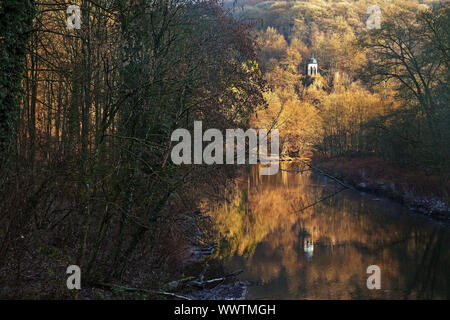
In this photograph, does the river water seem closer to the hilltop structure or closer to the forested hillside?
the forested hillside

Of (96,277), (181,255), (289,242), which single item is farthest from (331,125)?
(96,277)

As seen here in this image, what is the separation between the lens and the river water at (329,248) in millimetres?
11008

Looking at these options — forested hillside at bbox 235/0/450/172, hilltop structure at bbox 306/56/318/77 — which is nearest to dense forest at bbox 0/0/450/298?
forested hillside at bbox 235/0/450/172

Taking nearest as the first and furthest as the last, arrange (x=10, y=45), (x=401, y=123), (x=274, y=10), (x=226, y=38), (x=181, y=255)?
(x=10, y=45) < (x=226, y=38) < (x=181, y=255) < (x=401, y=123) < (x=274, y=10)

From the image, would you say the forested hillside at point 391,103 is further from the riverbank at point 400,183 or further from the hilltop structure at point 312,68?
the hilltop structure at point 312,68

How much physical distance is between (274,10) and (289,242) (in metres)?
128

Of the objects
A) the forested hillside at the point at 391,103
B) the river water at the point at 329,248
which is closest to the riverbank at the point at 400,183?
the forested hillside at the point at 391,103

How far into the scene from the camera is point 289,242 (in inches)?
605

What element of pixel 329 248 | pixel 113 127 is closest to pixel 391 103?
pixel 329 248

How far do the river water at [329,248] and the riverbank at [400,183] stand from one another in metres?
0.94

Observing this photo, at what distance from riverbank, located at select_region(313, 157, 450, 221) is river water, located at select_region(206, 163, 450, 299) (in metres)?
0.94

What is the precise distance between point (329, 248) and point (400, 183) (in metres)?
11.5

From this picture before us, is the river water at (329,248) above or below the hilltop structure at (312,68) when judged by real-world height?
below
